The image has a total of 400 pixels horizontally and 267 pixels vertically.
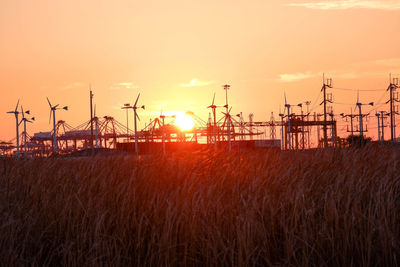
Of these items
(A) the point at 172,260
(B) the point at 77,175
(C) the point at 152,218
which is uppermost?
(B) the point at 77,175

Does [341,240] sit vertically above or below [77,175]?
below

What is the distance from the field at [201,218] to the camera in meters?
6.52

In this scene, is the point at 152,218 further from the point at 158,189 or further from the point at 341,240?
the point at 341,240

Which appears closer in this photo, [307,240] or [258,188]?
[307,240]

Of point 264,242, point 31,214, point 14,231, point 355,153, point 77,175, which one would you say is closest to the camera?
point 264,242

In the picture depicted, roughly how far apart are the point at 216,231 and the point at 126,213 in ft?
5.20

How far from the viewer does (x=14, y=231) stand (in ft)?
23.1

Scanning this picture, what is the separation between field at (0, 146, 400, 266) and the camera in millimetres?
6520

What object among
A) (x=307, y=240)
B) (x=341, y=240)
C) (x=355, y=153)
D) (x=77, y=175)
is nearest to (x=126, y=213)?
(x=77, y=175)

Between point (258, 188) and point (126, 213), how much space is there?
7.61 feet

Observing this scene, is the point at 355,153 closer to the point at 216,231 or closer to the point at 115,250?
the point at 216,231

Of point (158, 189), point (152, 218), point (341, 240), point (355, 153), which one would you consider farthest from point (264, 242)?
point (355, 153)

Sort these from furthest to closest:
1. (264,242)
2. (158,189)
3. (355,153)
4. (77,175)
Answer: (355,153) < (77,175) < (158,189) < (264,242)

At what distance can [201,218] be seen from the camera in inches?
279
